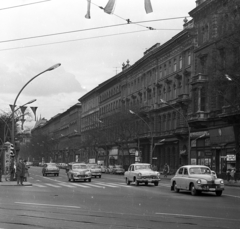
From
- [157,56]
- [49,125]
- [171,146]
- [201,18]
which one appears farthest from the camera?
[49,125]

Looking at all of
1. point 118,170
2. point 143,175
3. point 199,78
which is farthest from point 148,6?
point 118,170

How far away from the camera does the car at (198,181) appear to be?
2555cm

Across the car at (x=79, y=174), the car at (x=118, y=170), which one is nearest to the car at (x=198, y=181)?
the car at (x=79, y=174)

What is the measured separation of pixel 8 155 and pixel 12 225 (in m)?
39.6

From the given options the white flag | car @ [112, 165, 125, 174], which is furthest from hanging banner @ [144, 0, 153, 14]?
car @ [112, 165, 125, 174]

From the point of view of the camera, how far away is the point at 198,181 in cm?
2562

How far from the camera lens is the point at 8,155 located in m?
51.1

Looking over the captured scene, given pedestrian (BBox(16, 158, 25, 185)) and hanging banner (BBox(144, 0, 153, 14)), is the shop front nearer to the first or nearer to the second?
pedestrian (BBox(16, 158, 25, 185))

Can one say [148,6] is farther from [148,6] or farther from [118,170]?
[118,170]

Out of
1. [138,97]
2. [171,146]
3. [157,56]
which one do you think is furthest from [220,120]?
[138,97]

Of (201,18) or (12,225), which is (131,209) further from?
(201,18)

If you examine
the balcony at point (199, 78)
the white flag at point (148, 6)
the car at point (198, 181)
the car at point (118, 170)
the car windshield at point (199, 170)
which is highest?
the balcony at point (199, 78)

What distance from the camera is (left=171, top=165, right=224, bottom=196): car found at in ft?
83.8

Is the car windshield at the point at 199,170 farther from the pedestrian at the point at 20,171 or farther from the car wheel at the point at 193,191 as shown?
the pedestrian at the point at 20,171
